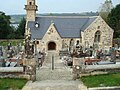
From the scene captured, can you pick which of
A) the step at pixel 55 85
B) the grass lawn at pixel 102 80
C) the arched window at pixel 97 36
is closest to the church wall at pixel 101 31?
the arched window at pixel 97 36

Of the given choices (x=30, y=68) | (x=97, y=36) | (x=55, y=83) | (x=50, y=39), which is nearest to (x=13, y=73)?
(x=30, y=68)

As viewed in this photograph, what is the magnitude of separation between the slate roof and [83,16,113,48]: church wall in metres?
1.09

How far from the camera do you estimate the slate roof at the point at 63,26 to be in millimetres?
46172

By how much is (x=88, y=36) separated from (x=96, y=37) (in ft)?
4.99

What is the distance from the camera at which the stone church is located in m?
45.1

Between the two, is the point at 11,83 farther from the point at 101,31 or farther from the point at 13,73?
the point at 101,31

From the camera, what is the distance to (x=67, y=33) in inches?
1839

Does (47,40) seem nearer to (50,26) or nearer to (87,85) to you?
(50,26)

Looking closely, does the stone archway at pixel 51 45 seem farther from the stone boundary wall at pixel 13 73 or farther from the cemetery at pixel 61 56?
the stone boundary wall at pixel 13 73

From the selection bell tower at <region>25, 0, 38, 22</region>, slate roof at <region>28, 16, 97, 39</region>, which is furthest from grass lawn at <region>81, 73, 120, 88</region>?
bell tower at <region>25, 0, 38, 22</region>

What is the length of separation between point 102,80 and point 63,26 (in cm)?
3089

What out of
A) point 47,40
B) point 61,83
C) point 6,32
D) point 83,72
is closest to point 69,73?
point 83,72

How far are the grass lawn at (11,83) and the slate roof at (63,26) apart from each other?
88.4 ft

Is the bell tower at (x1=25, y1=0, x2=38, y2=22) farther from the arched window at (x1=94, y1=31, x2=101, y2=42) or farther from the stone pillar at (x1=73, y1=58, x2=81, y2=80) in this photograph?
the stone pillar at (x1=73, y1=58, x2=81, y2=80)
